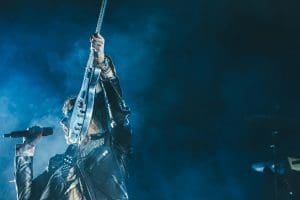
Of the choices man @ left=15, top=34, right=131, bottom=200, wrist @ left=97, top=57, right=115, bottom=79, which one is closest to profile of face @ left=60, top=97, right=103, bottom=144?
man @ left=15, top=34, right=131, bottom=200

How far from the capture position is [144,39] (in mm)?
8992

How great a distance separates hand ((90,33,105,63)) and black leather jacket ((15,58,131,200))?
362mm

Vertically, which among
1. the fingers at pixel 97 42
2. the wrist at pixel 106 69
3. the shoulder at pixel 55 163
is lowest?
the shoulder at pixel 55 163

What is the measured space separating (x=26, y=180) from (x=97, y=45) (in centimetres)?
160

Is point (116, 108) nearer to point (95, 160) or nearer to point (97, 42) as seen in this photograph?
point (95, 160)

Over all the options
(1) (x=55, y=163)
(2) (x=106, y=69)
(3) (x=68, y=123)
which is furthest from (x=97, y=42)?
(1) (x=55, y=163)

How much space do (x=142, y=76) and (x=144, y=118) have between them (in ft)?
2.45

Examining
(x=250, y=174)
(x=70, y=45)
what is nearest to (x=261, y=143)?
(x=250, y=174)

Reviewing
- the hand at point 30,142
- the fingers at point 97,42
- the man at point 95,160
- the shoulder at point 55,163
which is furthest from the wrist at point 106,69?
the shoulder at point 55,163

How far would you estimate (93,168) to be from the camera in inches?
212

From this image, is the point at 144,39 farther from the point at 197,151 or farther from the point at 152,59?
the point at 197,151

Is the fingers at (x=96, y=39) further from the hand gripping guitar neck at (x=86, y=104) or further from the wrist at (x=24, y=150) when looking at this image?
the wrist at (x=24, y=150)

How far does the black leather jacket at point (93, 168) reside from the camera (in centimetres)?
529

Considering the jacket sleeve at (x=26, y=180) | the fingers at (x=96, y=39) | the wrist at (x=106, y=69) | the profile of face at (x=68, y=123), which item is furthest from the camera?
the profile of face at (x=68, y=123)
